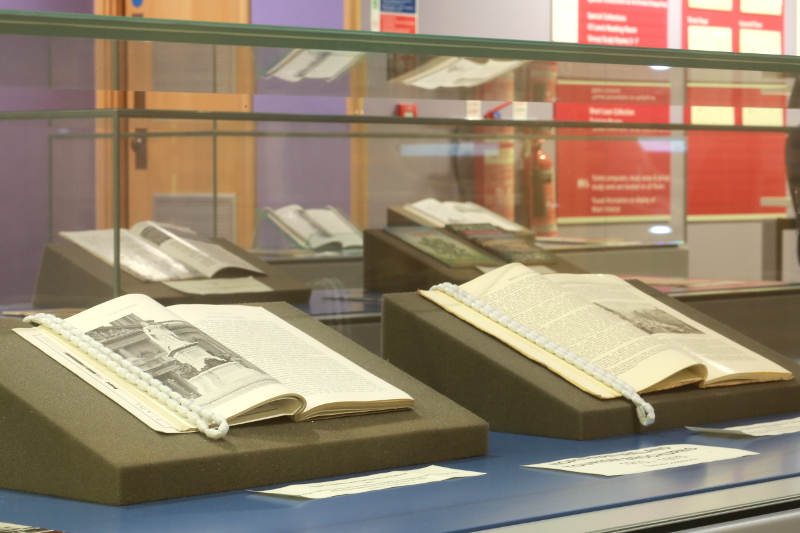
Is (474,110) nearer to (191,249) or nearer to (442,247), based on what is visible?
(442,247)

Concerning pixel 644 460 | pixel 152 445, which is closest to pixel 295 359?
pixel 152 445

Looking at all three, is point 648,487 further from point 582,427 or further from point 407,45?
point 407,45

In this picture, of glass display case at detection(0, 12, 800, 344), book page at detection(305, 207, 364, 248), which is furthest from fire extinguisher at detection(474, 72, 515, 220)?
book page at detection(305, 207, 364, 248)

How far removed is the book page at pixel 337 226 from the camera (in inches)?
60.7

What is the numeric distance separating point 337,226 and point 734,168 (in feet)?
2.43

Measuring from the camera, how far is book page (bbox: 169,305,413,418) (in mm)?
810

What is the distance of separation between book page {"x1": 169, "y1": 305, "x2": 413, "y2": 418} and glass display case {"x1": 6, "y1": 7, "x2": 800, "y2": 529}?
0.13 metres

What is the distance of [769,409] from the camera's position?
1030 mm

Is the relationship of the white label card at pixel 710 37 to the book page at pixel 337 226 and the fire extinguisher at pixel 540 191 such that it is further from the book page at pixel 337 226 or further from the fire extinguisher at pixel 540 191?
the book page at pixel 337 226

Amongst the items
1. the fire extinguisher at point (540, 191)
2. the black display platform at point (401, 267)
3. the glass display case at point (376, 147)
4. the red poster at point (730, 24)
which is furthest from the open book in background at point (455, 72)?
the red poster at point (730, 24)

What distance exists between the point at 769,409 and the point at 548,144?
0.70 metres

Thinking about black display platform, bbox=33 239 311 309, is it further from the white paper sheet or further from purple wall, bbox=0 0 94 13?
purple wall, bbox=0 0 94 13

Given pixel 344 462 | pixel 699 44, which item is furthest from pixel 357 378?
pixel 699 44

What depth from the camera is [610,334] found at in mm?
1025
